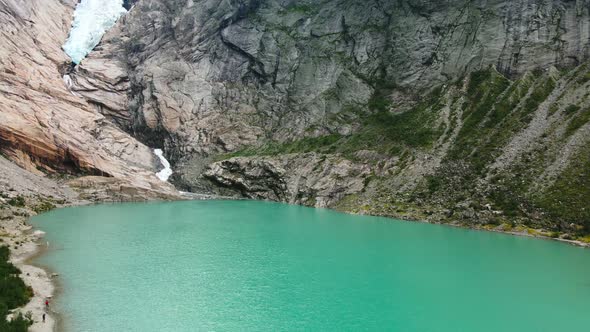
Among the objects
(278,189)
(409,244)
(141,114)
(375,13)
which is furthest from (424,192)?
(141,114)

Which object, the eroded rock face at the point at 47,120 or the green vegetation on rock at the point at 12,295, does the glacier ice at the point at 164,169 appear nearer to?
the eroded rock face at the point at 47,120

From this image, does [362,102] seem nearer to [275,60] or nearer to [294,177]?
[294,177]

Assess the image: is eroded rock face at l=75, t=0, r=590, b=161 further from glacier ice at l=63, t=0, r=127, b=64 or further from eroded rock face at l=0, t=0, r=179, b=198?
eroded rock face at l=0, t=0, r=179, b=198

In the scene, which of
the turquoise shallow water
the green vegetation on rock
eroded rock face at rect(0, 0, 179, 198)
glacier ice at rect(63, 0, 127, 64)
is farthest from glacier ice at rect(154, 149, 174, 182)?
the green vegetation on rock

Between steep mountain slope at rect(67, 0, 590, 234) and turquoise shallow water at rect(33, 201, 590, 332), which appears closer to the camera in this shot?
turquoise shallow water at rect(33, 201, 590, 332)

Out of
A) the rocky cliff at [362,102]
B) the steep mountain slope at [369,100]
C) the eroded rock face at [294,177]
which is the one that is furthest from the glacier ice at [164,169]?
the eroded rock face at [294,177]

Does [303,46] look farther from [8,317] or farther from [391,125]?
[8,317]
